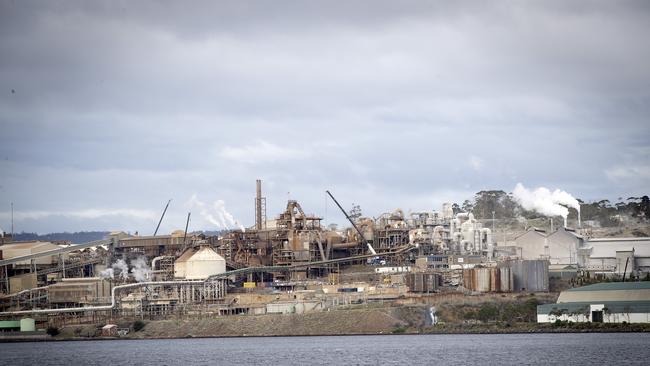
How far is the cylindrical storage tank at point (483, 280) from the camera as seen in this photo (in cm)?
14700

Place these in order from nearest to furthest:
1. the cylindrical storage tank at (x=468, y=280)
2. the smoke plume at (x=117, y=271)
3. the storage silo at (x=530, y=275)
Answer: the storage silo at (x=530, y=275), the cylindrical storage tank at (x=468, y=280), the smoke plume at (x=117, y=271)

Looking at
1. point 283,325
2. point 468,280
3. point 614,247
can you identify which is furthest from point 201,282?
point 614,247

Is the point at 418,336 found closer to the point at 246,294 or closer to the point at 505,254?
the point at 246,294

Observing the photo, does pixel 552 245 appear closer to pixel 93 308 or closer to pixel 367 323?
pixel 367 323

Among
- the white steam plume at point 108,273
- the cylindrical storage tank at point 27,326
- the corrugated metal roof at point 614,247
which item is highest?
the corrugated metal roof at point 614,247

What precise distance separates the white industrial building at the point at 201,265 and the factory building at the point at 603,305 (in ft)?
178

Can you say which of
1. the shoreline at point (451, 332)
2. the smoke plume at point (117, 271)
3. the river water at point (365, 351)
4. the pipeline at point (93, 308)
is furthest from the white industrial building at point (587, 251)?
the smoke plume at point (117, 271)

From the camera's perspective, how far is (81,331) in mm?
150125

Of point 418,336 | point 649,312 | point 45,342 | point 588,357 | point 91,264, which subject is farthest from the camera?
point 91,264

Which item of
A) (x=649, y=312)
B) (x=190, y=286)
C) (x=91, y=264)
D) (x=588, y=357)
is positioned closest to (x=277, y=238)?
(x=190, y=286)

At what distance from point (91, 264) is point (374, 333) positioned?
219 ft

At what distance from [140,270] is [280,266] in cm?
2235

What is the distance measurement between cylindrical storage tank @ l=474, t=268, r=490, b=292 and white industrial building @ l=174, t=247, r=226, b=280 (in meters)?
39.5

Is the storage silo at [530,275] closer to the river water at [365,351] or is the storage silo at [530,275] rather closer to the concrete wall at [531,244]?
A: the river water at [365,351]
